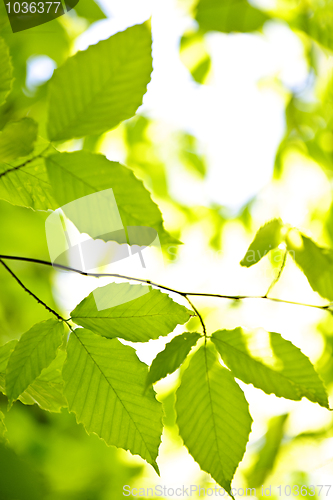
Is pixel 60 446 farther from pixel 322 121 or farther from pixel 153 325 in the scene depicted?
pixel 322 121

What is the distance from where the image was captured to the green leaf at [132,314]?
14.2 inches

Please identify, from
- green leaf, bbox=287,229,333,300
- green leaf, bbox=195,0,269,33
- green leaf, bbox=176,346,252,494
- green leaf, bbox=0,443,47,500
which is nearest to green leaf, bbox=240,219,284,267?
green leaf, bbox=287,229,333,300

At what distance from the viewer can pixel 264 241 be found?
433 millimetres

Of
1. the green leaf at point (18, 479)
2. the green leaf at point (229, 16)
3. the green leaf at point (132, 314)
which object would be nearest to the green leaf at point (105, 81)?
the green leaf at point (132, 314)

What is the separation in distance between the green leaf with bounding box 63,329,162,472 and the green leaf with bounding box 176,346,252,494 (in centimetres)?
4

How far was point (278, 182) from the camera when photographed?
153cm

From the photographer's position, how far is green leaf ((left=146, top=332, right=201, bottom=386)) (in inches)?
13.7

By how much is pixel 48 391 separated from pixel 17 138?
33cm

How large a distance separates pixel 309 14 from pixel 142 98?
1.34 metres

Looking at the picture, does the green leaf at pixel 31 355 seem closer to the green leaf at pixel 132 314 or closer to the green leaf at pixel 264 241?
the green leaf at pixel 132 314

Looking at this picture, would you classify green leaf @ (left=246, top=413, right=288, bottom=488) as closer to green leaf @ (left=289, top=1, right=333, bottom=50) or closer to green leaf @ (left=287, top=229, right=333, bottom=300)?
green leaf @ (left=287, top=229, right=333, bottom=300)

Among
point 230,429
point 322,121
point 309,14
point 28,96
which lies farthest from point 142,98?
point 322,121

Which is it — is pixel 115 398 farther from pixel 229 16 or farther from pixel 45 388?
pixel 229 16

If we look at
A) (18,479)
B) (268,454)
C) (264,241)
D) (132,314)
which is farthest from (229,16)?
(18,479)
